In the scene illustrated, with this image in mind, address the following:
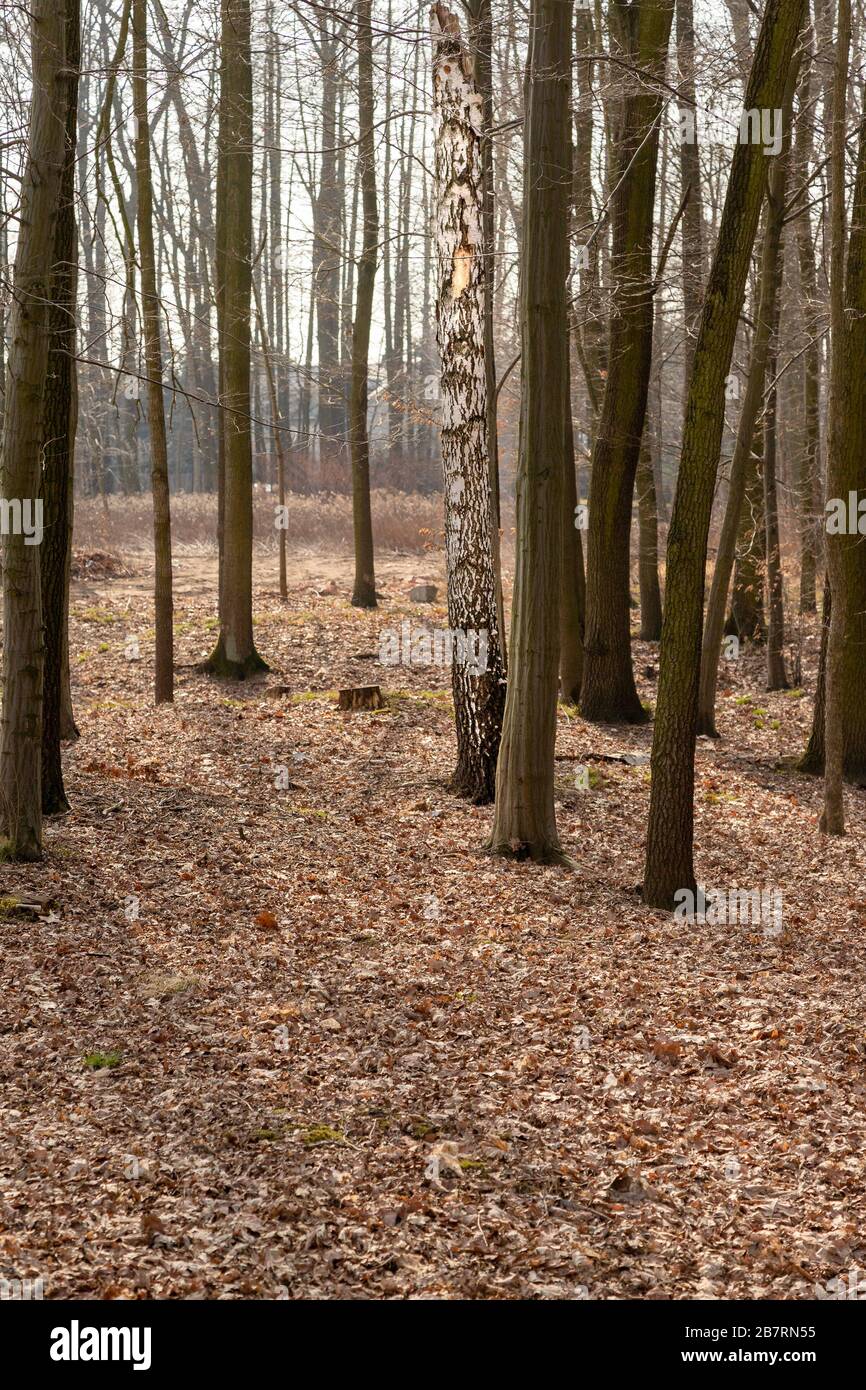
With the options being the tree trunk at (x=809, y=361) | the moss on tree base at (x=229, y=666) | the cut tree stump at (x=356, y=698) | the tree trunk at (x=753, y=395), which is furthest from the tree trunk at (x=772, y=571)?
the moss on tree base at (x=229, y=666)

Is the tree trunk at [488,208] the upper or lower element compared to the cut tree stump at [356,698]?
upper

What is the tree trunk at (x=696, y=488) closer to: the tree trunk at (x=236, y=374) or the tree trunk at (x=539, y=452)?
the tree trunk at (x=539, y=452)

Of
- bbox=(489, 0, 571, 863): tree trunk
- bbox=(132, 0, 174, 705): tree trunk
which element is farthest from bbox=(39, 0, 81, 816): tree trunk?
bbox=(489, 0, 571, 863): tree trunk

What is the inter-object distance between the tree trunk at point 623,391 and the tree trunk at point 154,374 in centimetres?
449

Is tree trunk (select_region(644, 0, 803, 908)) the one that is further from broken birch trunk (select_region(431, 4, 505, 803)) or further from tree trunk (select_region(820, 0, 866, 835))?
tree trunk (select_region(820, 0, 866, 835))

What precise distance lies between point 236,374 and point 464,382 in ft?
18.3

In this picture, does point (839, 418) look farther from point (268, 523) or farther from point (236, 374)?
point (268, 523)

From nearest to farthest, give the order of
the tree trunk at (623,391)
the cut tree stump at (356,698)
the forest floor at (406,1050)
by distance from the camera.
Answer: the forest floor at (406,1050)
the tree trunk at (623,391)
the cut tree stump at (356,698)

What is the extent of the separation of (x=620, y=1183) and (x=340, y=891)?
363 centimetres

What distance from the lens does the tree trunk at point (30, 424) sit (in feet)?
21.4

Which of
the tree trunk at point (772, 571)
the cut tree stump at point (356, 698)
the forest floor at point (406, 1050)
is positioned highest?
the tree trunk at point (772, 571)

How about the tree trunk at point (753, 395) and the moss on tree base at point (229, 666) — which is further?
the moss on tree base at point (229, 666)

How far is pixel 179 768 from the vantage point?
10.2 m
